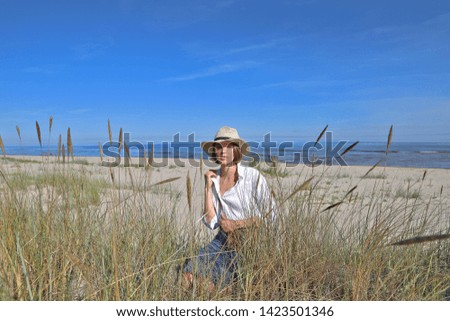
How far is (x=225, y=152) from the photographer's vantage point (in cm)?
284

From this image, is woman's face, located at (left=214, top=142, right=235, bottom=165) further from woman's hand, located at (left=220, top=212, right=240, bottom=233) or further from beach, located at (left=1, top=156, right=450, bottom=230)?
woman's hand, located at (left=220, top=212, right=240, bottom=233)

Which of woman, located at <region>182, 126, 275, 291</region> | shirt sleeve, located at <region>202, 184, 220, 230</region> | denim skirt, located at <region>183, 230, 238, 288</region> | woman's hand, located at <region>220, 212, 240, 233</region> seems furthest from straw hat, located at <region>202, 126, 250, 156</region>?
denim skirt, located at <region>183, 230, 238, 288</region>

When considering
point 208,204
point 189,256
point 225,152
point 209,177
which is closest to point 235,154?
point 225,152

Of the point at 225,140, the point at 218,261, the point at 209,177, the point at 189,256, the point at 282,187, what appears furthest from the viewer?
the point at 282,187

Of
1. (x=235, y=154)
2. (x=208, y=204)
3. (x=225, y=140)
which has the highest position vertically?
(x=225, y=140)

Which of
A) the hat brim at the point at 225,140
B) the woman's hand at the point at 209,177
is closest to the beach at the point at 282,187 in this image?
the woman's hand at the point at 209,177

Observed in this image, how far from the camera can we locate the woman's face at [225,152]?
2824 mm

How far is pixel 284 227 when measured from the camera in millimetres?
2408

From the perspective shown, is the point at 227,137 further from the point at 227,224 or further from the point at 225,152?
the point at 227,224

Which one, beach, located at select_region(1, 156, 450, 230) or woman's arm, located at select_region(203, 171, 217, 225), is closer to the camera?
beach, located at select_region(1, 156, 450, 230)

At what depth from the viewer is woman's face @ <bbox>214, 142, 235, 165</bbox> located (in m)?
2.82
